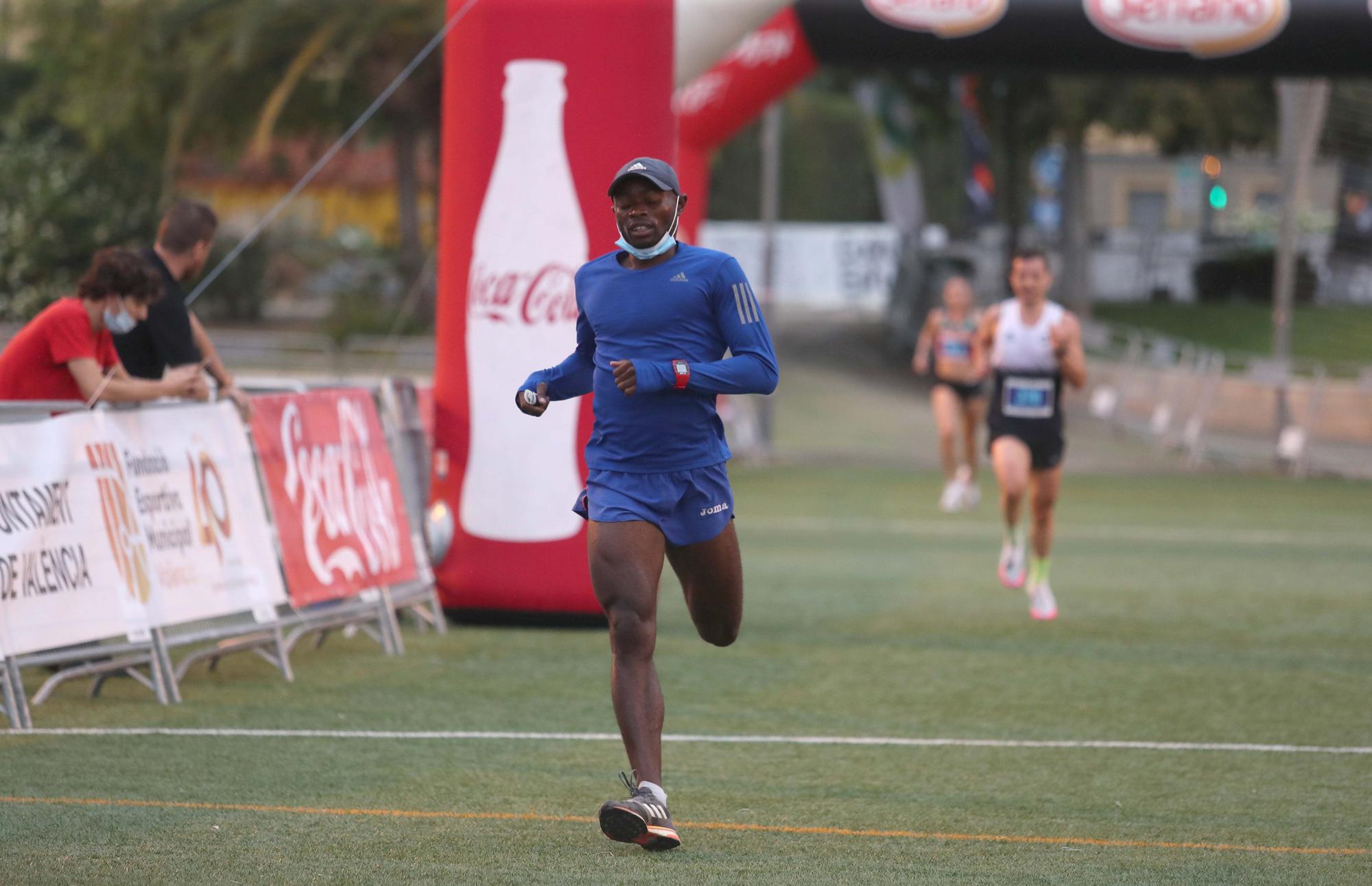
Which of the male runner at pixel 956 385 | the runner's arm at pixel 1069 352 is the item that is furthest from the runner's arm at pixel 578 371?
the male runner at pixel 956 385

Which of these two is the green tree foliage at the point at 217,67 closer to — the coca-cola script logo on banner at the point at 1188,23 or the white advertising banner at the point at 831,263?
the coca-cola script logo on banner at the point at 1188,23

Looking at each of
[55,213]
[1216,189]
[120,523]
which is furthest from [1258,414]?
[120,523]

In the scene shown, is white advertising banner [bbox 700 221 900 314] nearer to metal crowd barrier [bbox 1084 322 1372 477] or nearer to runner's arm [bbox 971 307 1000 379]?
metal crowd barrier [bbox 1084 322 1372 477]

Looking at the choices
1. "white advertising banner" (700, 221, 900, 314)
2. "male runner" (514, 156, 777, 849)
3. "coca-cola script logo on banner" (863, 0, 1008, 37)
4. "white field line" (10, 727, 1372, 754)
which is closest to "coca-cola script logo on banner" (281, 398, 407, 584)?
"white field line" (10, 727, 1372, 754)

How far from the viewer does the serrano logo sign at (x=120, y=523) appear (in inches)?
299

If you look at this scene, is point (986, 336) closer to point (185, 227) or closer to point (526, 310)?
point (526, 310)

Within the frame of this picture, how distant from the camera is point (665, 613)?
35.7 ft

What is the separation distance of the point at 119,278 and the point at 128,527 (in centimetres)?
109

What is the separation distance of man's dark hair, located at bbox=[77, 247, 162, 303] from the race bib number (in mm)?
5069

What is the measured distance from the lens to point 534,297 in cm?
991

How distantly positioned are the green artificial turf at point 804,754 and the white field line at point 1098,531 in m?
2.59

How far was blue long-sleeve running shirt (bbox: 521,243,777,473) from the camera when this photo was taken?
5.60 m

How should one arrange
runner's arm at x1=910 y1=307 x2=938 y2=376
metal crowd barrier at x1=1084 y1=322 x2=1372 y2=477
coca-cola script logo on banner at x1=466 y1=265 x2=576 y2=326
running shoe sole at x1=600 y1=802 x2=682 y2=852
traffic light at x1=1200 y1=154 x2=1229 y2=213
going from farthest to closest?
1. traffic light at x1=1200 y1=154 x2=1229 y2=213
2. metal crowd barrier at x1=1084 y1=322 x2=1372 y2=477
3. runner's arm at x1=910 y1=307 x2=938 y2=376
4. coca-cola script logo on banner at x1=466 y1=265 x2=576 y2=326
5. running shoe sole at x1=600 y1=802 x2=682 y2=852

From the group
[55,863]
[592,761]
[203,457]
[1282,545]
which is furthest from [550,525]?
[1282,545]
